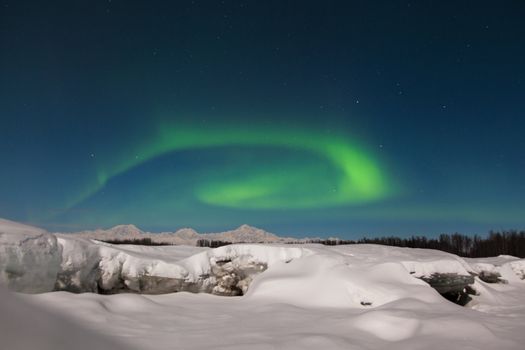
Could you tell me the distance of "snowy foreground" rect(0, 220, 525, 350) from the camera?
126 inches

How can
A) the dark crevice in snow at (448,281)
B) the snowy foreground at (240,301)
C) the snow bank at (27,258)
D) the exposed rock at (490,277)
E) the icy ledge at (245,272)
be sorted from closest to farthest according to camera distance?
the snowy foreground at (240,301), the snow bank at (27,258), the icy ledge at (245,272), the dark crevice in snow at (448,281), the exposed rock at (490,277)

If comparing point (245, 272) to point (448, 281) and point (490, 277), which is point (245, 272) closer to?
point (448, 281)

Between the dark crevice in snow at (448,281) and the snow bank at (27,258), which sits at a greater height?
the snow bank at (27,258)

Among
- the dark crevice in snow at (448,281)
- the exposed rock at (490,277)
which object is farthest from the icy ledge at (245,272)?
the exposed rock at (490,277)

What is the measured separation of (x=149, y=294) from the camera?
6594 mm

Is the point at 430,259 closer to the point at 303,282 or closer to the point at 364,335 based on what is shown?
the point at 303,282

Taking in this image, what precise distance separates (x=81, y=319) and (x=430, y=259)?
6042 millimetres

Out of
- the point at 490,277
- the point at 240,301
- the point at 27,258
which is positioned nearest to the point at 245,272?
the point at 240,301

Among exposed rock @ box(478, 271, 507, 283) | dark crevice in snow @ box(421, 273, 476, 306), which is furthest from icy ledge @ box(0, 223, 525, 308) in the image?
exposed rock @ box(478, 271, 507, 283)

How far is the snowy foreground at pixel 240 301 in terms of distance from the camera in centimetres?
321

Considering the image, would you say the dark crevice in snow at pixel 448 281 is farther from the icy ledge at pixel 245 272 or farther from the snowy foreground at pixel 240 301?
the snowy foreground at pixel 240 301

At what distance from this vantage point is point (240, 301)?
5.86 m

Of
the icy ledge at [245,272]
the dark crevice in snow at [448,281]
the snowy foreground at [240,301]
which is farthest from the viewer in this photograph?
the dark crevice in snow at [448,281]

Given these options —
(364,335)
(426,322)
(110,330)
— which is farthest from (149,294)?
(426,322)
